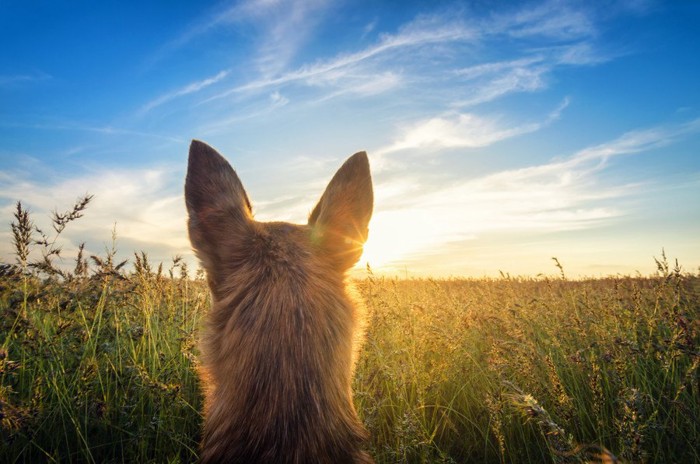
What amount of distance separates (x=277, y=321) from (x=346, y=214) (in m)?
Answer: 0.85

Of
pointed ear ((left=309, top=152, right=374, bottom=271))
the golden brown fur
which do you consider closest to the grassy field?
the golden brown fur

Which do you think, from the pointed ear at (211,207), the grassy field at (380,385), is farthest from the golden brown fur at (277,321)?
the grassy field at (380,385)

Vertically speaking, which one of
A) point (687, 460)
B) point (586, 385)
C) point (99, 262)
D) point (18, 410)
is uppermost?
point (99, 262)

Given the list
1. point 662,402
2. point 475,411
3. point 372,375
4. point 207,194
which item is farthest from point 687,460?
point 207,194

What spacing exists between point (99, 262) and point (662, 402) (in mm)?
5941

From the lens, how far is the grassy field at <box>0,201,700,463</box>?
2918 millimetres

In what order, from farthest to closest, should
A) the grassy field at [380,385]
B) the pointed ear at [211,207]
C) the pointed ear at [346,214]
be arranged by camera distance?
the grassy field at [380,385]
the pointed ear at [346,214]
the pointed ear at [211,207]

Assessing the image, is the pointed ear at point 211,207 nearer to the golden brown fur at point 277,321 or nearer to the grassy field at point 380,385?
the golden brown fur at point 277,321

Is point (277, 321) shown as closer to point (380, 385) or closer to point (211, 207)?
point (211, 207)

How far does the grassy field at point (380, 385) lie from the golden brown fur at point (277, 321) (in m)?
0.92

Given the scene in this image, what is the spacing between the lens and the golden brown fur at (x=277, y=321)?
1.69 m

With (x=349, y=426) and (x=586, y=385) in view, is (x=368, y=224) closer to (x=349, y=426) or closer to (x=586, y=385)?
(x=349, y=426)

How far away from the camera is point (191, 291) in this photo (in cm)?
606

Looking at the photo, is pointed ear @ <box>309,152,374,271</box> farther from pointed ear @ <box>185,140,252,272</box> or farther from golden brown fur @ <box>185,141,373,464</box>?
pointed ear @ <box>185,140,252,272</box>
